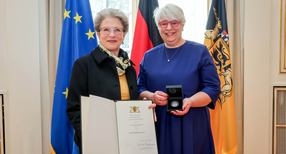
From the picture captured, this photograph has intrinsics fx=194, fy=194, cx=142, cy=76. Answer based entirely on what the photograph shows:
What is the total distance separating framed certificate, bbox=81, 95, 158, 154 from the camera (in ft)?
3.19

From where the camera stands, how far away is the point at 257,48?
7.63 feet

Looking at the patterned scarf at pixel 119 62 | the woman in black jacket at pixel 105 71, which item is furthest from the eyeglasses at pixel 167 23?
the patterned scarf at pixel 119 62

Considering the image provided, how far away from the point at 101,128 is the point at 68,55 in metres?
1.36

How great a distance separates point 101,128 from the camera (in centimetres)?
102

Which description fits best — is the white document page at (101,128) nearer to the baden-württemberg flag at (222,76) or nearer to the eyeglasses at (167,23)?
the eyeglasses at (167,23)

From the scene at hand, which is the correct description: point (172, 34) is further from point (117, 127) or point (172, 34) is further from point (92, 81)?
point (117, 127)

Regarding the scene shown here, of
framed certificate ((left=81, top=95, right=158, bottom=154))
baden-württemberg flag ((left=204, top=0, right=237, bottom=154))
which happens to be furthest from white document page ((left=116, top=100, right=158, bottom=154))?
baden-württemberg flag ((left=204, top=0, right=237, bottom=154))

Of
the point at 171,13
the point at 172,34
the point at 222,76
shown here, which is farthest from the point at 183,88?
the point at 222,76

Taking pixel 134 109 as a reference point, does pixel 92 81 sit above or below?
above

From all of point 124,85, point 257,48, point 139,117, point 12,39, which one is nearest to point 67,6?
point 12,39

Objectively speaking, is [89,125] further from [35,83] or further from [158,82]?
[35,83]

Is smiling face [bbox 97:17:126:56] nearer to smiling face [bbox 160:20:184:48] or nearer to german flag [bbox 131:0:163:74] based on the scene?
smiling face [bbox 160:20:184:48]

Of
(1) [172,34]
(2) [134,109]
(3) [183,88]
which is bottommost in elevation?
(2) [134,109]

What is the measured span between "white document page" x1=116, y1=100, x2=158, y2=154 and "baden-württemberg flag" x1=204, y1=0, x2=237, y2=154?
1420 mm
